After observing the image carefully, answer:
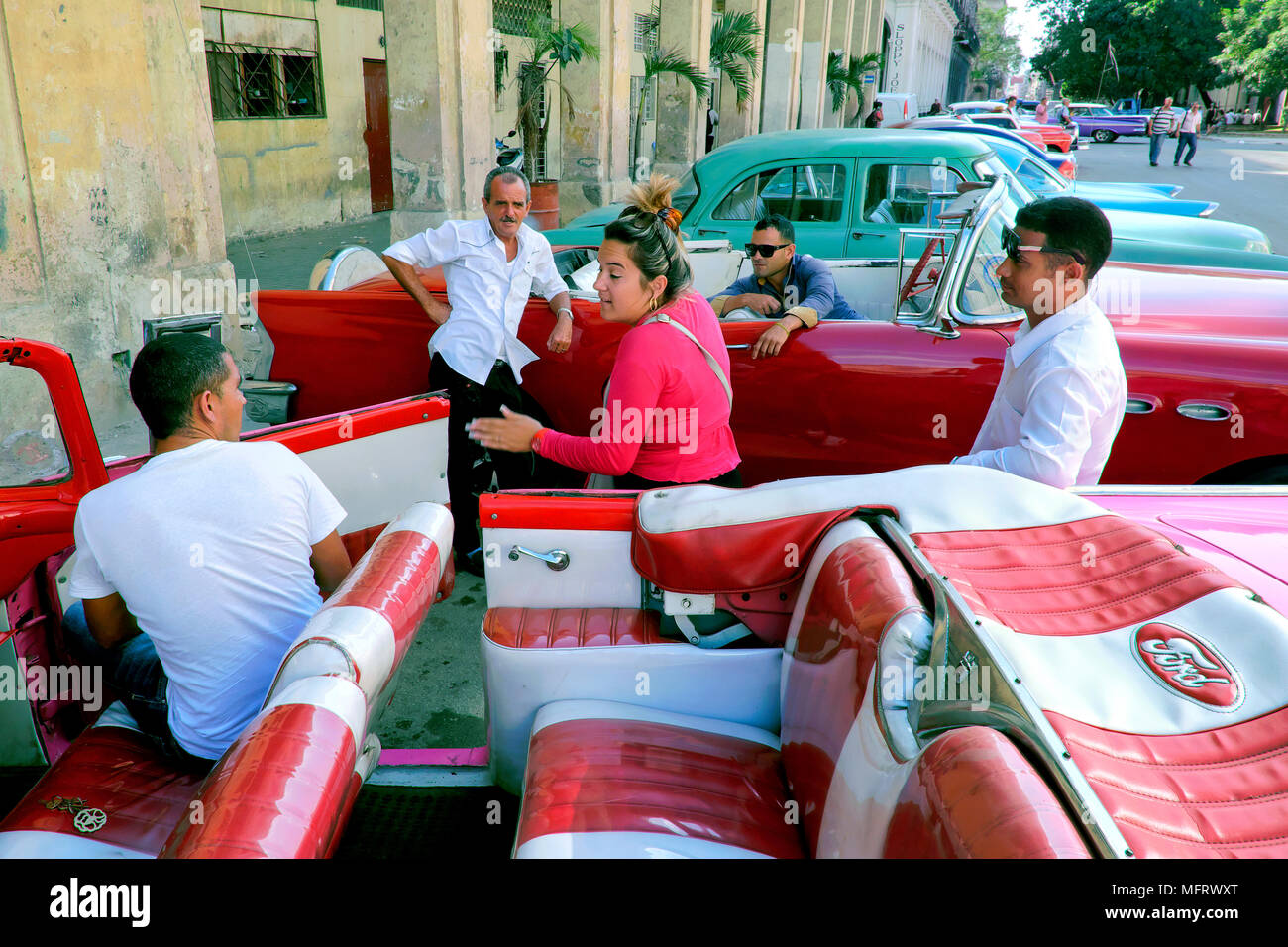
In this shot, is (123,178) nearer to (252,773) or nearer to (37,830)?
(37,830)

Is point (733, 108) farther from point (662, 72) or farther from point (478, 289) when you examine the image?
point (478, 289)

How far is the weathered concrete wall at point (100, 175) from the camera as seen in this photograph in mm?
5281

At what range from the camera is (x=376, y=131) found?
14812 millimetres

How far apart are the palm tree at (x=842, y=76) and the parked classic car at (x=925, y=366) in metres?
22.9

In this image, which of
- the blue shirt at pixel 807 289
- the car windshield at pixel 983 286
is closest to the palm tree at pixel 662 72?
the blue shirt at pixel 807 289

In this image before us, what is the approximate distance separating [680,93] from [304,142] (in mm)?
6521

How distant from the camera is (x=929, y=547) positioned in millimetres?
2006

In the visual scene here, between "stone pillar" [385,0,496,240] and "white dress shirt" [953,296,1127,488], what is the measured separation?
24.6ft

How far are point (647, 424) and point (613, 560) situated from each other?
17.4 inches

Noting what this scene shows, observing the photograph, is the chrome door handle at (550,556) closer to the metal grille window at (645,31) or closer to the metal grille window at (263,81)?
the metal grille window at (263,81)

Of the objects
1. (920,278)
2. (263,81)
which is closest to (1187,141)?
(263,81)

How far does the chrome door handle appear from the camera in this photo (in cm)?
250

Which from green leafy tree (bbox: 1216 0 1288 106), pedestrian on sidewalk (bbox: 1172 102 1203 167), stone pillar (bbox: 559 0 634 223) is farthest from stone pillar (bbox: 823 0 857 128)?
green leafy tree (bbox: 1216 0 1288 106)
